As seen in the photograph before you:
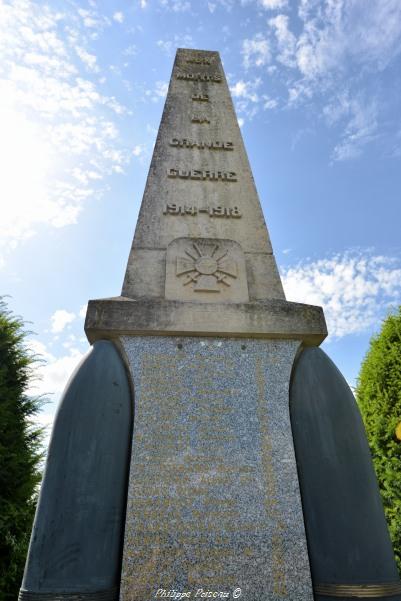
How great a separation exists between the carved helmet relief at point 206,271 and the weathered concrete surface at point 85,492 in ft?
3.33

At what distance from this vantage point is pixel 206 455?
2842 mm

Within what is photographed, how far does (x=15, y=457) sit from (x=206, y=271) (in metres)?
4.79

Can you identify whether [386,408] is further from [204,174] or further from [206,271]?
[204,174]

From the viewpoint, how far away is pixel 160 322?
11.0 ft

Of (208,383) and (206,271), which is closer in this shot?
(208,383)

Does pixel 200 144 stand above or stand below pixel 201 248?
above

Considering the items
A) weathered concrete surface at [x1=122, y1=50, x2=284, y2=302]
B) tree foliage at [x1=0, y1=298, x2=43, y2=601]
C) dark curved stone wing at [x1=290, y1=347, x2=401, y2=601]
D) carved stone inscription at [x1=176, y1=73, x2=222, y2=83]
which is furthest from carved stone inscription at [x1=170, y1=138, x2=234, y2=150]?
tree foliage at [x1=0, y1=298, x2=43, y2=601]

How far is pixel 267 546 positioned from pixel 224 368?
1309 mm

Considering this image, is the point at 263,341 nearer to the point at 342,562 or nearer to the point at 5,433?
the point at 342,562

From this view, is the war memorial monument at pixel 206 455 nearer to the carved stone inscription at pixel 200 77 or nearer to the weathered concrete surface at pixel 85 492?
the weathered concrete surface at pixel 85 492

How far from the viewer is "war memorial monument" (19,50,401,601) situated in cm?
243

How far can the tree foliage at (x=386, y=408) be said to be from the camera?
19.7 feet

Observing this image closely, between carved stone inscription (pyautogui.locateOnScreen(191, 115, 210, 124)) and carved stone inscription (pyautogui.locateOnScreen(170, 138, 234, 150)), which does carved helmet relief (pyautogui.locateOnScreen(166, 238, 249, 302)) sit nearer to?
carved stone inscription (pyautogui.locateOnScreen(170, 138, 234, 150))

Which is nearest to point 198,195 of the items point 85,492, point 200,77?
point 200,77
